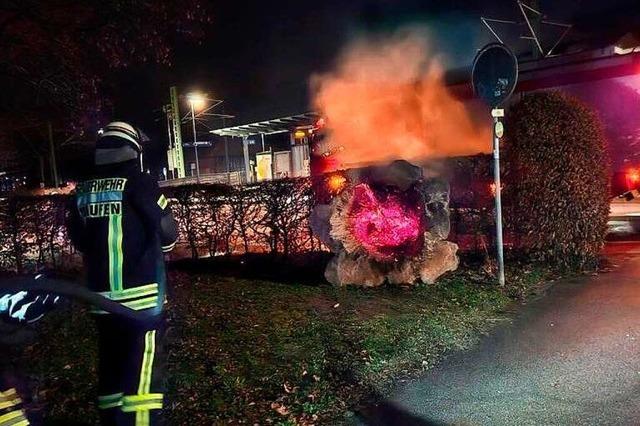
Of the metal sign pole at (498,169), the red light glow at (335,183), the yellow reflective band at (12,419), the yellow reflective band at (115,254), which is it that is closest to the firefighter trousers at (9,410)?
the yellow reflective band at (12,419)

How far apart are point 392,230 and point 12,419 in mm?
5867

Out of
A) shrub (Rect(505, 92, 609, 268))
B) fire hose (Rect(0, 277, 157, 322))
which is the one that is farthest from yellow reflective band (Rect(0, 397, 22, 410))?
shrub (Rect(505, 92, 609, 268))

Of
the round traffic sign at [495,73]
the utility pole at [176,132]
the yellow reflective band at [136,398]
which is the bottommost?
the yellow reflective band at [136,398]

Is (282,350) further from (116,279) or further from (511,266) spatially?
(511,266)

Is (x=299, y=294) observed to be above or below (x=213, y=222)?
below

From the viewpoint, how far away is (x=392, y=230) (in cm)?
769

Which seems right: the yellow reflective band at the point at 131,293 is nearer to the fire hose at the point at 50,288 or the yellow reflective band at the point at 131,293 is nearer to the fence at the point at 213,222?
the fire hose at the point at 50,288

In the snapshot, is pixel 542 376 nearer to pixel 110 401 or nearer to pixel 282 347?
pixel 282 347

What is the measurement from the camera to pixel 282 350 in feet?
17.5

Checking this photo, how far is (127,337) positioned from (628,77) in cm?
1156

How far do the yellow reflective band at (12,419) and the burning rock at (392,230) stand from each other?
18.3 ft

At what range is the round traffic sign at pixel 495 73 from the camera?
286 inches

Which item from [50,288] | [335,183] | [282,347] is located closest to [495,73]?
[335,183]

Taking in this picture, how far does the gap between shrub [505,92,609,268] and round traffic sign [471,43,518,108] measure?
36.6 inches
